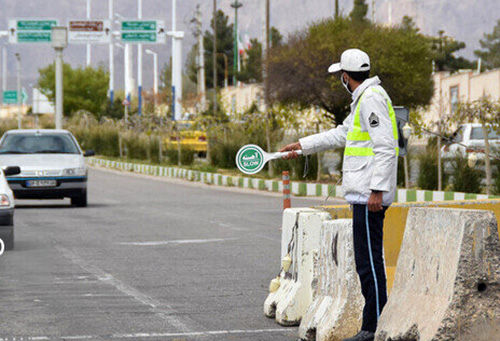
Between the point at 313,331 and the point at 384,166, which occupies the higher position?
the point at 384,166

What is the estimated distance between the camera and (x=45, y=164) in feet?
71.9

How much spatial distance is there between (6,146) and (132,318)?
15061mm

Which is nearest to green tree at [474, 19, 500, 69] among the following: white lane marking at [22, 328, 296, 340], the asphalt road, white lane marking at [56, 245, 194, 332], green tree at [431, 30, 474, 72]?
green tree at [431, 30, 474, 72]

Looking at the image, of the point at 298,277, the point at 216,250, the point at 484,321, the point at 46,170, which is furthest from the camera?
the point at 46,170

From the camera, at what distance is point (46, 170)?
21.8 metres

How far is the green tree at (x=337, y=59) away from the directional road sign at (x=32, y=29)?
1020 inches

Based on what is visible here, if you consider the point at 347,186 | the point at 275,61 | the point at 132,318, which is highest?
the point at 275,61

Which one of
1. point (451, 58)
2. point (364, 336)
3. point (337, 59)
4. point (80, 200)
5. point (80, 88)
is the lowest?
point (364, 336)

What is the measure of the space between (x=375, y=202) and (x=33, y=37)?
57.6 meters

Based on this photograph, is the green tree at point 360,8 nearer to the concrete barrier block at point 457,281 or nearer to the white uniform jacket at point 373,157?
the white uniform jacket at point 373,157

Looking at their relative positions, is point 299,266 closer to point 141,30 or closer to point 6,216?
point 6,216

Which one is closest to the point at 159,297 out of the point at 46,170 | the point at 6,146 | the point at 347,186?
the point at 347,186

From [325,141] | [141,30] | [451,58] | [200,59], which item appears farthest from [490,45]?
[325,141]

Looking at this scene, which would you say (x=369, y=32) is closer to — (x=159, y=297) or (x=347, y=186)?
(x=159, y=297)
